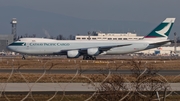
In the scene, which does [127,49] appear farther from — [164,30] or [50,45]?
[50,45]

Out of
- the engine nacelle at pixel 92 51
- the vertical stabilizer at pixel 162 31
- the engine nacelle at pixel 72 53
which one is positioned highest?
the vertical stabilizer at pixel 162 31

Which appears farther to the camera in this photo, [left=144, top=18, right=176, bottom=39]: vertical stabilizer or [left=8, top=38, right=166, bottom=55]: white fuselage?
[left=144, top=18, right=176, bottom=39]: vertical stabilizer

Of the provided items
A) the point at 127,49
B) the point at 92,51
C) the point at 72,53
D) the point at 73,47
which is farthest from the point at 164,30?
the point at 72,53

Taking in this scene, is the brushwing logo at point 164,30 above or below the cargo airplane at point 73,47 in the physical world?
above

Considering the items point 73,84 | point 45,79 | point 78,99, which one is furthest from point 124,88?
point 45,79

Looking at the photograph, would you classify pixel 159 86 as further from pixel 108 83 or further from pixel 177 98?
pixel 177 98

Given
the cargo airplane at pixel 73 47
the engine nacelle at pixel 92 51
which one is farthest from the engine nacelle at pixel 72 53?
the engine nacelle at pixel 92 51

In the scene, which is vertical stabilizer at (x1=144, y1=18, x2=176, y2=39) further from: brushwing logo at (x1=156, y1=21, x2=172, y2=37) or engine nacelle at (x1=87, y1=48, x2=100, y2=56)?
engine nacelle at (x1=87, y1=48, x2=100, y2=56)

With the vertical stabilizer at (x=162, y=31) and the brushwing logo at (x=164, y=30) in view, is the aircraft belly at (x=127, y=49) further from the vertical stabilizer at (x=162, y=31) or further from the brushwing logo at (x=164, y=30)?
the brushwing logo at (x=164, y=30)

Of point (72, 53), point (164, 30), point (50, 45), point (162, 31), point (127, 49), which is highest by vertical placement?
point (164, 30)

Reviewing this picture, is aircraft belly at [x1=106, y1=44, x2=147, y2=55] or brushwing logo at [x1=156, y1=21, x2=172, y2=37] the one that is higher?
brushwing logo at [x1=156, y1=21, x2=172, y2=37]

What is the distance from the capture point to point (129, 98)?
13.6 m

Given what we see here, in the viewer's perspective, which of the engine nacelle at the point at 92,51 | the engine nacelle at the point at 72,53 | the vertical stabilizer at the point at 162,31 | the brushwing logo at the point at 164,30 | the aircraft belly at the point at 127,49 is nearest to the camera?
the engine nacelle at the point at 92,51

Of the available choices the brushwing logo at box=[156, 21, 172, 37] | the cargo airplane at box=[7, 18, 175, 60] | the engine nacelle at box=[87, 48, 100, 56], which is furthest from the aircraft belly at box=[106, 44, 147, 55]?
the brushwing logo at box=[156, 21, 172, 37]
